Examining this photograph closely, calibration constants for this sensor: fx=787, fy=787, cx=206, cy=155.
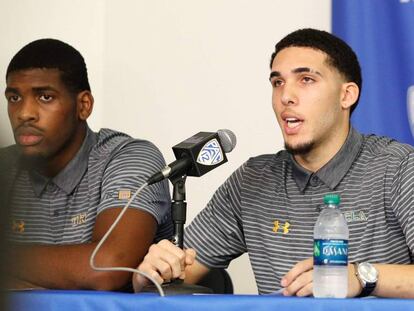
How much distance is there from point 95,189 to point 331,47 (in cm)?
80

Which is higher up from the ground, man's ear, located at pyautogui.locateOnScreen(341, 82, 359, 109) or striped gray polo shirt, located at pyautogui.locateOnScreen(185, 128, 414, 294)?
man's ear, located at pyautogui.locateOnScreen(341, 82, 359, 109)

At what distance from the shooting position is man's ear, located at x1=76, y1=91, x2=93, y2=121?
2.52 metres

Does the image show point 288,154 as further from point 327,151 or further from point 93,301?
point 93,301

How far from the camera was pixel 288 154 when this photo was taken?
2328mm

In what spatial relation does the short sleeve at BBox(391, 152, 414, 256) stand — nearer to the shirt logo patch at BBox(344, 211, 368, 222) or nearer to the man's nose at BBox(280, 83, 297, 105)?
the shirt logo patch at BBox(344, 211, 368, 222)

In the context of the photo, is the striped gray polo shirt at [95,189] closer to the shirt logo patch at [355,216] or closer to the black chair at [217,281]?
the black chair at [217,281]

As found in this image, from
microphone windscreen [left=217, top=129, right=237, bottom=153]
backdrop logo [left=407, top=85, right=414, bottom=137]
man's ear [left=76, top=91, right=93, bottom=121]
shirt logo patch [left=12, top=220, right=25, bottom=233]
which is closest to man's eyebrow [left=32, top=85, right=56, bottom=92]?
man's ear [left=76, top=91, right=93, bottom=121]

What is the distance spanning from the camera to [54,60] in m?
2.47

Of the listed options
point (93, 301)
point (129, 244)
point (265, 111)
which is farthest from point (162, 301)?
point (265, 111)

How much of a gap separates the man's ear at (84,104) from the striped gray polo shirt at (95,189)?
10cm

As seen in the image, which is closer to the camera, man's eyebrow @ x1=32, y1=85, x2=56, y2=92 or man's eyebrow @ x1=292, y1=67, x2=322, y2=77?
man's eyebrow @ x1=292, y1=67, x2=322, y2=77

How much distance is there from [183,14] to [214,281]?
4.97 ft

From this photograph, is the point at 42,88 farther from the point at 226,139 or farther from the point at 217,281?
the point at 226,139

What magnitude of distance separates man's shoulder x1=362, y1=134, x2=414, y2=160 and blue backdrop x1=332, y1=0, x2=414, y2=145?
0.67 meters
